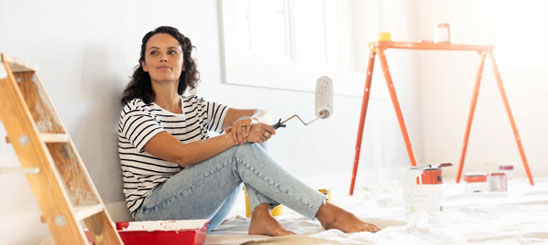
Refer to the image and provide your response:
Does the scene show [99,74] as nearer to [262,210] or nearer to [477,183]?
[262,210]

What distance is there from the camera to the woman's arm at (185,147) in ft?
6.79

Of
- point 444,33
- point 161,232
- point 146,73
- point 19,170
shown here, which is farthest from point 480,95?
point 19,170

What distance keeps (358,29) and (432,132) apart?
1.12 metres

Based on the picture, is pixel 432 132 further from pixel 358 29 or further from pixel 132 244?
pixel 132 244

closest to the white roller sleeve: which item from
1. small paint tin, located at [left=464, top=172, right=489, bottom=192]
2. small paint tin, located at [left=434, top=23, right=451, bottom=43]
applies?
→ small paint tin, located at [left=464, top=172, right=489, bottom=192]

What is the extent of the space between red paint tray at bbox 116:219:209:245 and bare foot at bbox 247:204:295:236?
0.20 metres

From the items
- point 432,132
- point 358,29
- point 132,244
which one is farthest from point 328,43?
point 132,244

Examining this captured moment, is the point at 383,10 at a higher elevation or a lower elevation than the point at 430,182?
higher

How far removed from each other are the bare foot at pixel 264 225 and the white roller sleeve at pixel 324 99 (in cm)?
35

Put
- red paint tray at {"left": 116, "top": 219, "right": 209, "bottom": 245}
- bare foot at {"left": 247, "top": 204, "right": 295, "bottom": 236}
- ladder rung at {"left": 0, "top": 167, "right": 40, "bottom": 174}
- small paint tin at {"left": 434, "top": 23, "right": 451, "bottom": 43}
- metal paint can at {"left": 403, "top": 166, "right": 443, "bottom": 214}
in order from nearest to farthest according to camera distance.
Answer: ladder rung at {"left": 0, "top": 167, "right": 40, "bottom": 174} → red paint tray at {"left": 116, "top": 219, "right": 209, "bottom": 245} → bare foot at {"left": 247, "top": 204, "right": 295, "bottom": 236} → metal paint can at {"left": 403, "top": 166, "right": 443, "bottom": 214} → small paint tin at {"left": 434, "top": 23, "right": 451, "bottom": 43}

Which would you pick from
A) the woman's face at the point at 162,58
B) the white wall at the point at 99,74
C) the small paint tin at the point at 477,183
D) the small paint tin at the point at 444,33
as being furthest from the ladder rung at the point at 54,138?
the small paint tin at the point at 444,33

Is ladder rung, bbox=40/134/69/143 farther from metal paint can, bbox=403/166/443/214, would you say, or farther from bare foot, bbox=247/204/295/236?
metal paint can, bbox=403/166/443/214

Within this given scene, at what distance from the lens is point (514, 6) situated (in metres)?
4.60

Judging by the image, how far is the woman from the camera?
2.06 m
